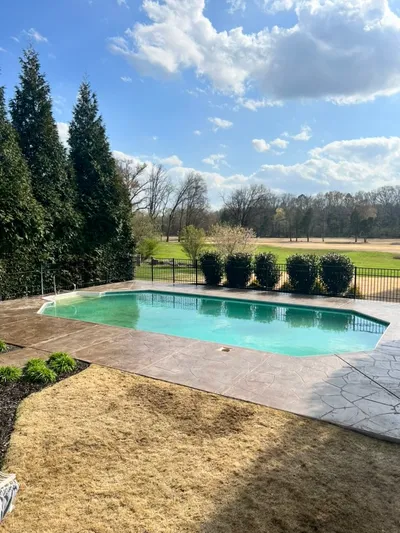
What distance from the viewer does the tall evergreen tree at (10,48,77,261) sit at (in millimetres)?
11789

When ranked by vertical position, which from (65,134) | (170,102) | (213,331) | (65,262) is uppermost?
(170,102)

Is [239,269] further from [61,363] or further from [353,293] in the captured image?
[61,363]

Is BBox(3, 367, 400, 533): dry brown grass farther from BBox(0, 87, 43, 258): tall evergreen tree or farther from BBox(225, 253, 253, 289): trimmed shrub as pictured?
BBox(225, 253, 253, 289): trimmed shrub

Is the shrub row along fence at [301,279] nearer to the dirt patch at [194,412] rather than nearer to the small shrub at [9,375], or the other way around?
the dirt patch at [194,412]

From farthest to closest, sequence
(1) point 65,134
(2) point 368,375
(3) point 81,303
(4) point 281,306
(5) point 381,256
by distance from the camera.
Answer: (5) point 381,256, (1) point 65,134, (3) point 81,303, (4) point 281,306, (2) point 368,375

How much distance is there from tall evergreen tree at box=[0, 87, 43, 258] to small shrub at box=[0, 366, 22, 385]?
18.5 ft

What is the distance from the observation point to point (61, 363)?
5.27m

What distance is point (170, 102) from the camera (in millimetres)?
17281

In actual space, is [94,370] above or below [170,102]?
below

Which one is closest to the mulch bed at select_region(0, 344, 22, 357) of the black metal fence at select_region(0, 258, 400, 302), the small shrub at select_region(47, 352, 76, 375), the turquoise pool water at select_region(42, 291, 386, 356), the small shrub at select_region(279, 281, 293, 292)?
the small shrub at select_region(47, 352, 76, 375)

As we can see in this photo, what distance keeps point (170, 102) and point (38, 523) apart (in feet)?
58.5

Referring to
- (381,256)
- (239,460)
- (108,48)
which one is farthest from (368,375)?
(381,256)

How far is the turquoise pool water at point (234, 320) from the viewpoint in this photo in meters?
7.82

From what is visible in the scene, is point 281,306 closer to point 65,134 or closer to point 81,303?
point 81,303
